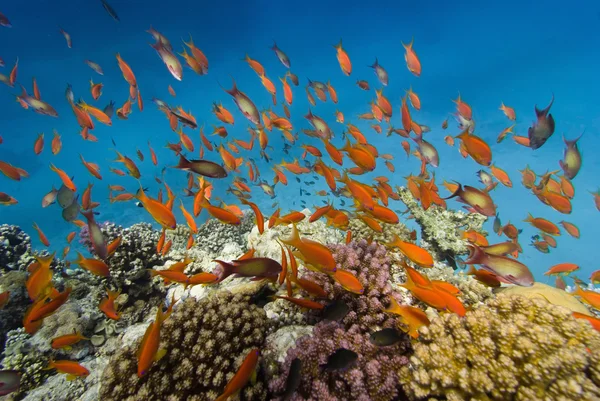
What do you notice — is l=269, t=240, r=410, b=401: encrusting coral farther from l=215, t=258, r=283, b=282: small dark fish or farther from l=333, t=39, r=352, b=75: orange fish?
l=333, t=39, r=352, b=75: orange fish

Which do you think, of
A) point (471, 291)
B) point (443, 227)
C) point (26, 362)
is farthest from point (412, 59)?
point (26, 362)

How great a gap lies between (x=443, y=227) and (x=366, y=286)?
5681 mm

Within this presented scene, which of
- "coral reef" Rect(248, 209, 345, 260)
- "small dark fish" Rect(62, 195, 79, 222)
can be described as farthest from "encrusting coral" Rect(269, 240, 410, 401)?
"small dark fish" Rect(62, 195, 79, 222)

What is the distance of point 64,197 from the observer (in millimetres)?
5207


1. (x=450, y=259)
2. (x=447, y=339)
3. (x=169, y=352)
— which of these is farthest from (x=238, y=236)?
(x=447, y=339)

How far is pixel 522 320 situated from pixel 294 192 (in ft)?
161

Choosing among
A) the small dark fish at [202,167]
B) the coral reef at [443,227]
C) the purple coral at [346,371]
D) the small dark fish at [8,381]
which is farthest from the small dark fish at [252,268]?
the coral reef at [443,227]

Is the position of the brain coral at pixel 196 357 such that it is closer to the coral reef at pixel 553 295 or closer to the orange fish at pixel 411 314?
the orange fish at pixel 411 314

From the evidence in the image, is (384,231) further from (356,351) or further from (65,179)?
(65,179)

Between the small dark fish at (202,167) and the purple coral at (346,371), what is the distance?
2431 mm

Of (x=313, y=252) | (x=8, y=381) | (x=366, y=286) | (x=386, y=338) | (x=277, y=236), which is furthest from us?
(x=277, y=236)

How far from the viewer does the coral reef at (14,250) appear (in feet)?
24.7

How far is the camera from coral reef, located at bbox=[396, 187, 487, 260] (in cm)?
773

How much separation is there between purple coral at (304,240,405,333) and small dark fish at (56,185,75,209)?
523 centimetres
